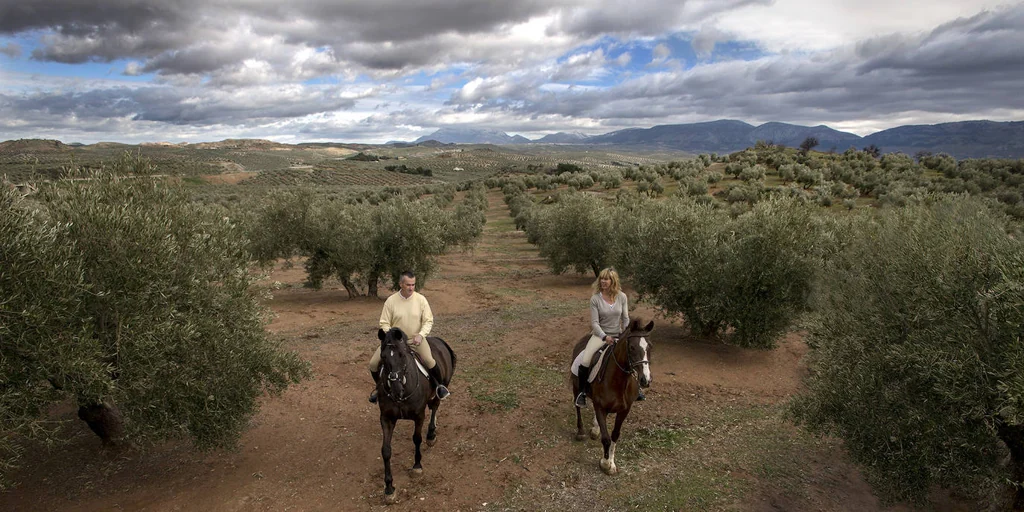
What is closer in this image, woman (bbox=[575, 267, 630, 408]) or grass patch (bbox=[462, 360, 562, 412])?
woman (bbox=[575, 267, 630, 408])

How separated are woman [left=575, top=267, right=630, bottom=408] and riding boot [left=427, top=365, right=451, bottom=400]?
274 centimetres

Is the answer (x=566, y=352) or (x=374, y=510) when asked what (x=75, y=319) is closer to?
(x=374, y=510)

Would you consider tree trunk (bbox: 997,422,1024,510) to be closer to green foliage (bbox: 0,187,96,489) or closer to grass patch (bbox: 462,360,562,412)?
grass patch (bbox: 462,360,562,412)

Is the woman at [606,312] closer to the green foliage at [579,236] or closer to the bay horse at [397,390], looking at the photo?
the bay horse at [397,390]

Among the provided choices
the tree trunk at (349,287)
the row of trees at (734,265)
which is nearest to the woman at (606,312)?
the row of trees at (734,265)

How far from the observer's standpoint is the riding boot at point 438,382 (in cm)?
947

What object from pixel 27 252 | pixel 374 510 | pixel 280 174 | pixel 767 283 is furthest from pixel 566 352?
pixel 280 174

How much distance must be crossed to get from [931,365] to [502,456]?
688 cm

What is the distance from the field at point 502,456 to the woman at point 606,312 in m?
2.14

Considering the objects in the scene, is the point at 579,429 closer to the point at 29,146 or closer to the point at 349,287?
the point at 349,287

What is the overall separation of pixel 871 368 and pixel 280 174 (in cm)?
11115

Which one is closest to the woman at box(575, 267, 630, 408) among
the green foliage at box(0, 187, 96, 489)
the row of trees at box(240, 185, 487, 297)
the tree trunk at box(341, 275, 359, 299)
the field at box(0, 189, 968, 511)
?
the field at box(0, 189, 968, 511)

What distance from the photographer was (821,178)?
53875mm

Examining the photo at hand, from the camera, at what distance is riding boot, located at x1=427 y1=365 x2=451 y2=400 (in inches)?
373
